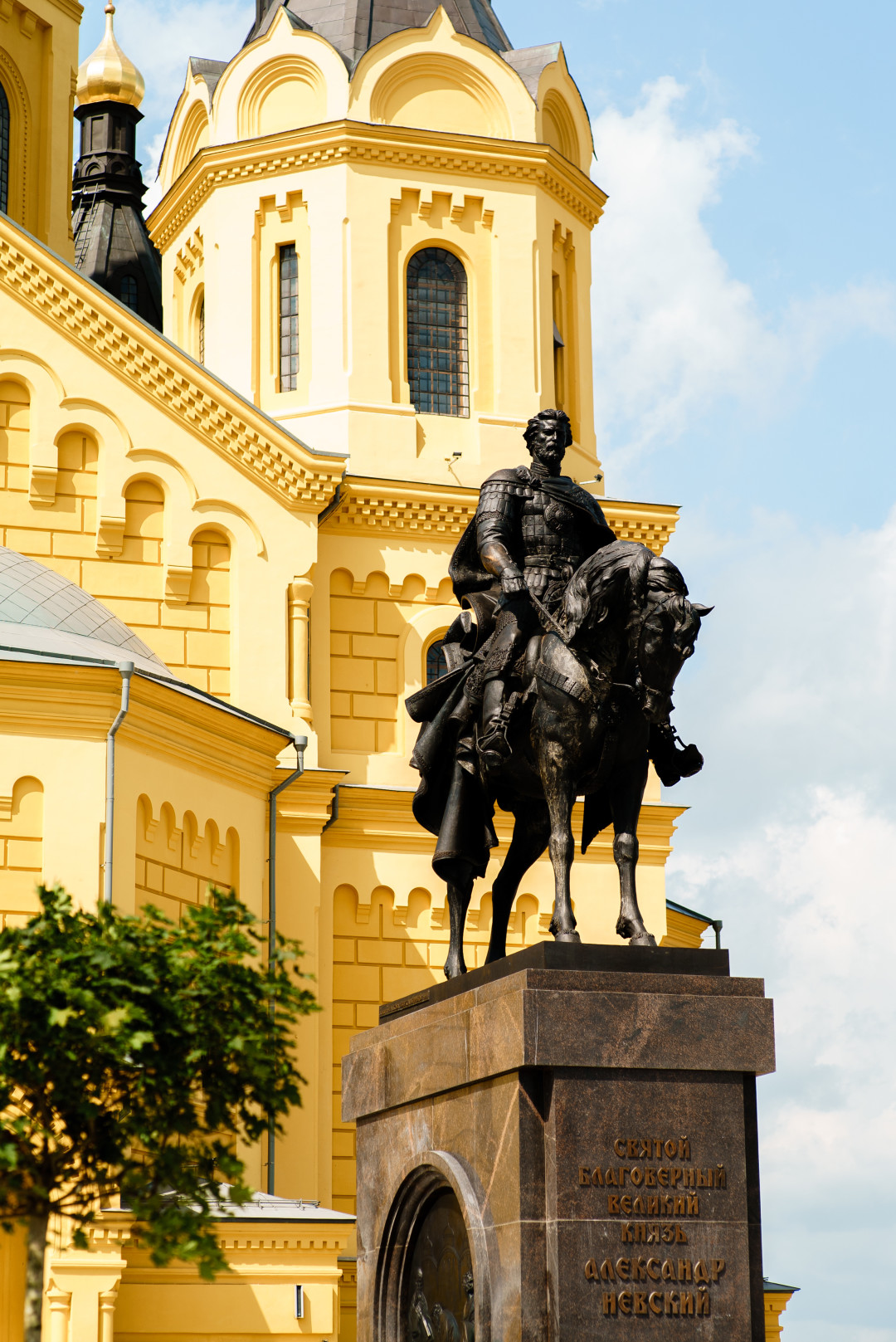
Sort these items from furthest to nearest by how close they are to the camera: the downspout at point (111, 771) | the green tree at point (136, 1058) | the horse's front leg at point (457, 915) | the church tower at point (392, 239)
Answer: the church tower at point (392, 239) → the downspout at point (111, 771) → the horse's front leg at point (457, 915) → the green tree at point (136, 1058)

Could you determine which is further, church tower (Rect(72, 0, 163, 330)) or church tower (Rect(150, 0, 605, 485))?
church tower (Rect(72, 0, 163, 330))

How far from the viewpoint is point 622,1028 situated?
11.9 meters

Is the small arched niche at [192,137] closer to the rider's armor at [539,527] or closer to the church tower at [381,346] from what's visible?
the church tower at [381,346]

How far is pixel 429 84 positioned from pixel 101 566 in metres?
9.24

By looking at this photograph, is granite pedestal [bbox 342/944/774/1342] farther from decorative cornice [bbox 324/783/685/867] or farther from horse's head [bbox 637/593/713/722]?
decorative cornice [bbox 324/783/685/867]

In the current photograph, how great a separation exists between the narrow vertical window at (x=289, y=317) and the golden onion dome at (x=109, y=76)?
53.5 ft

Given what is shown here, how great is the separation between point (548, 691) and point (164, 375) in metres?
17.4

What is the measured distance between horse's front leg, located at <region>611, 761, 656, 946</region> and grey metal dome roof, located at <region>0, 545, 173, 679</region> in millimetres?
12013

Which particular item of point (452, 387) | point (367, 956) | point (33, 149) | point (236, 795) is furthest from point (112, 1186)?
point (33, 149)

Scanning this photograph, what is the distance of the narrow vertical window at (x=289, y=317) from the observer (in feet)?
104

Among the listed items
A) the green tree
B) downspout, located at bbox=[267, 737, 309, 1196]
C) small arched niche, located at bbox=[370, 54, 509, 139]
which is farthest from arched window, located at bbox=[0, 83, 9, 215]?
the green tree

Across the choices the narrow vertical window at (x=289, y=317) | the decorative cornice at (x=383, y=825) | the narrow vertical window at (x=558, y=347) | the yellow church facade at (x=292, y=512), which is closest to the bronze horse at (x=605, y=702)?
the yellow church facade at (x=292, y=512)

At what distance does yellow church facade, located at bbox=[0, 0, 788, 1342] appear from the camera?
24188 millimetres

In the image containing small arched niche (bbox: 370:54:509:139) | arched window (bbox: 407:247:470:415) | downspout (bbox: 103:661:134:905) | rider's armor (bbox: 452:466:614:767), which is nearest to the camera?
rider's armor (bbox: 452:466:614:767)
